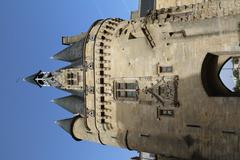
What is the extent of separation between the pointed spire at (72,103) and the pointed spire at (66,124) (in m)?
0.69

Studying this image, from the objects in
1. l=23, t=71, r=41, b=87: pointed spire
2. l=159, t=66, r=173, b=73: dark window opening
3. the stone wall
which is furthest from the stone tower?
l=23, t=71, r=41, b=87: pointed spire

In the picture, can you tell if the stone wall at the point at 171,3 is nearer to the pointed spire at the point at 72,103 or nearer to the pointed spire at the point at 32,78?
the pointed spire at the point at 72,103

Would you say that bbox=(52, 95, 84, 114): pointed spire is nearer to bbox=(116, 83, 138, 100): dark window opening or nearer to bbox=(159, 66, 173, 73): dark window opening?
bbox=(116, 83, 138, 100): dark window opening

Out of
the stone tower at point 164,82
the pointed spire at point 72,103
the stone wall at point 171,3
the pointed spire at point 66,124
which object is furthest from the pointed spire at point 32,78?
the stone wall at point 171,3

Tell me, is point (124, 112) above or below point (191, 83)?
below

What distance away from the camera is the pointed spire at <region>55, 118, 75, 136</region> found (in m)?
31.4

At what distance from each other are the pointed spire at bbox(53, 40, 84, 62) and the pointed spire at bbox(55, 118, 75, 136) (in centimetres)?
413

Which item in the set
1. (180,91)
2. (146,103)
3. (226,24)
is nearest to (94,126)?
(146,103)

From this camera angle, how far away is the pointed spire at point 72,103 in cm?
2955

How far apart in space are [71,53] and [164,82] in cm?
856

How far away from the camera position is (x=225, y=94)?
22.4m

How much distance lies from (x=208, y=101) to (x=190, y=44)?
2.93 meters

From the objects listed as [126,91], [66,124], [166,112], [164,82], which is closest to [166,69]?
[164,82]

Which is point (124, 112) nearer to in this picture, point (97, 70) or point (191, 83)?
point (97, 70)
